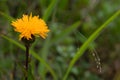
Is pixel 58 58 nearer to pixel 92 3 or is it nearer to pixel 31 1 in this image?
pixel 31 1

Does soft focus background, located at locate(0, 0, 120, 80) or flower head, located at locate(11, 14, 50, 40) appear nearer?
flower head, located at locate(11, 14, 50, 40)

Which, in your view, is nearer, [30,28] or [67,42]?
[30,28]

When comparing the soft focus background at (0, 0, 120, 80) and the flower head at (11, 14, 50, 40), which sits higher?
the soft focus background at (0, 0, 120, 80)

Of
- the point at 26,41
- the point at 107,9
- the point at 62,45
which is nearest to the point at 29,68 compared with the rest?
the point at 26,41

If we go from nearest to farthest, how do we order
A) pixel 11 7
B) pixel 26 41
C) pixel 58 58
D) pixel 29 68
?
pixel 26 41 → pixel 29 68 → pixel 58 58 → pixel 11 7

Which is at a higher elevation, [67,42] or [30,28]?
[67,42]
